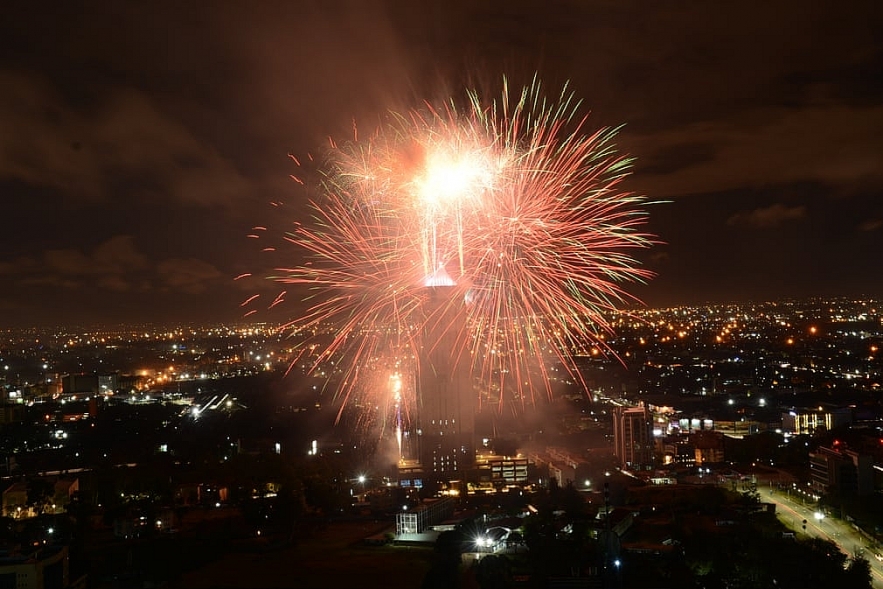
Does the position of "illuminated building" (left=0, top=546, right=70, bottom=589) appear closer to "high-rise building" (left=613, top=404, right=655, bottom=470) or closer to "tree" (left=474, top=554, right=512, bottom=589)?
"tree" (left=474, top=554, right=512, bottom=589)

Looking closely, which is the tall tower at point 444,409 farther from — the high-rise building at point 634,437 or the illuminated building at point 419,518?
the high-rise building at point 634,437

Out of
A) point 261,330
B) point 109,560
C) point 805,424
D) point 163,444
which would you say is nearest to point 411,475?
point 109,560

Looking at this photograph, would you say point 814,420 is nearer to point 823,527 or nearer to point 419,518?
point 823,527

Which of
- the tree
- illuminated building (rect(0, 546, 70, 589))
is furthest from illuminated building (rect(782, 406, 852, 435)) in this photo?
illuminated building (rect(0, 546, 70, 589))

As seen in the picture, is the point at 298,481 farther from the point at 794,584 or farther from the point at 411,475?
the point at 794,584

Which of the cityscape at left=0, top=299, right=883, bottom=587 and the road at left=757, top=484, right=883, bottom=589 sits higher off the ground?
the cityscape at left=0, top=299, right=883, bottom=587

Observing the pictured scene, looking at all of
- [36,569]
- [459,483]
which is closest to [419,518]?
[459,483]

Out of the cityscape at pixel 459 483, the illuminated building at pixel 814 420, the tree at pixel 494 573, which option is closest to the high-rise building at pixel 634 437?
the cityscape at pixel 459 483
